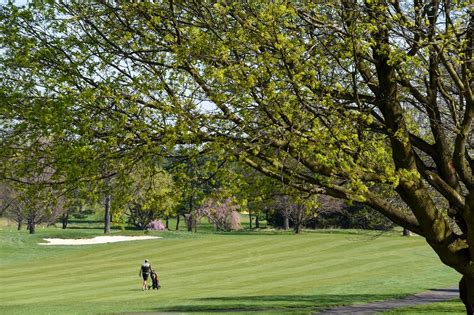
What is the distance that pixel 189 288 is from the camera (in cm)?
3559

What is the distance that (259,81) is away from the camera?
11.6 metres

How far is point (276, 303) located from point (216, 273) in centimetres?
1730

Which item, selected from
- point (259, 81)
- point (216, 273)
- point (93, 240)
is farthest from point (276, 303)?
point (93, 240)

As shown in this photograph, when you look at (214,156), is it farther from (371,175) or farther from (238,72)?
(371,175)

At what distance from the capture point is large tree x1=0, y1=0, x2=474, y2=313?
1168cm

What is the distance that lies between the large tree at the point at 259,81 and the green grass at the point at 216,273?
34.6 feet

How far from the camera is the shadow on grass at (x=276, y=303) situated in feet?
77.8

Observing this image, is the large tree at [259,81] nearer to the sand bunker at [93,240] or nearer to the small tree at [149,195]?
the small tree at [149,195]

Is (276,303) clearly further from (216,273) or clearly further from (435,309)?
(216,273)

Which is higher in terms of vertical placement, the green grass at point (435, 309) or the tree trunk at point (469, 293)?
the tree trunk at point (469, 293)

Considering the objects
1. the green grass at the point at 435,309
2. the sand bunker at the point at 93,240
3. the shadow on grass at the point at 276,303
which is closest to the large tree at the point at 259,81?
the green grass at the point at 435,309

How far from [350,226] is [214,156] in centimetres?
6930

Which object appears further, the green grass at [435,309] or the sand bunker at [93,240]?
the sand bunker at [93,240]

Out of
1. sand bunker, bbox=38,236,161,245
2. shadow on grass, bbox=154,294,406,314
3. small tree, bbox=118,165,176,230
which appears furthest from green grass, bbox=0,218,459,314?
small tree, bbox=118,165,176,230
